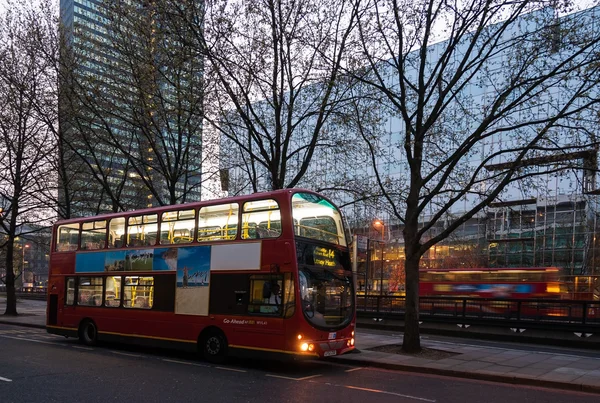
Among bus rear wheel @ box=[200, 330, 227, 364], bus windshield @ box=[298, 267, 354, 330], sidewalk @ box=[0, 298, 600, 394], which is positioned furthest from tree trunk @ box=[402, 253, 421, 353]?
bus rear wheel @ box=[200, 330, 227, 364]

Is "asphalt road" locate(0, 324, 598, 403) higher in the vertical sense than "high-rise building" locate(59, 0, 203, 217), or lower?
lower

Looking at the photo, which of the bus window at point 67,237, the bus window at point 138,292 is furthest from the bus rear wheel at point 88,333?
the bus window at point 67,237

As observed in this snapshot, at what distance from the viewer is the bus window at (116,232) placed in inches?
602

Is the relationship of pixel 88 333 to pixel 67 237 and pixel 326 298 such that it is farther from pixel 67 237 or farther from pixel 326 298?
pixel 326 298

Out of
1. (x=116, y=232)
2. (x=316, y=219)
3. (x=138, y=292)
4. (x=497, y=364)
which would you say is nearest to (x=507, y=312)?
(x=497, y=364)

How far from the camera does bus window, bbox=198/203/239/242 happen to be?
1252 cm

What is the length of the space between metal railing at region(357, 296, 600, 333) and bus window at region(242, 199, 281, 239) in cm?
1035

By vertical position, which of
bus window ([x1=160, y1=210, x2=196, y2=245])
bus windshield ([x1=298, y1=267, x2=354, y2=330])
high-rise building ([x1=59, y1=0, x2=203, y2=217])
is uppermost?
high-rise building ([x1=59, y1=0, x2=203, y2=217])

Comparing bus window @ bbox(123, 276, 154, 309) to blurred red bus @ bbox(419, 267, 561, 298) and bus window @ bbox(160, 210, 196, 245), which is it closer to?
bus window @ bbox(160, 210, 196, 245)

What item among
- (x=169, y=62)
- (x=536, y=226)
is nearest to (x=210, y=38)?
(x=169, y=62)

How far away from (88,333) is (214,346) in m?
5.95

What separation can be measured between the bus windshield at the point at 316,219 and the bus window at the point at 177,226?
3.24m

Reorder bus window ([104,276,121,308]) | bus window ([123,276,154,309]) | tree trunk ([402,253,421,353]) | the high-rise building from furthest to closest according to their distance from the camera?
the high-rise building → bus window ([104,276,121,308]) → bus window ([123,276,154,309]) → tree trunk ([402,253,421,353])

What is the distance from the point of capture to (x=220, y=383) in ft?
32.2
